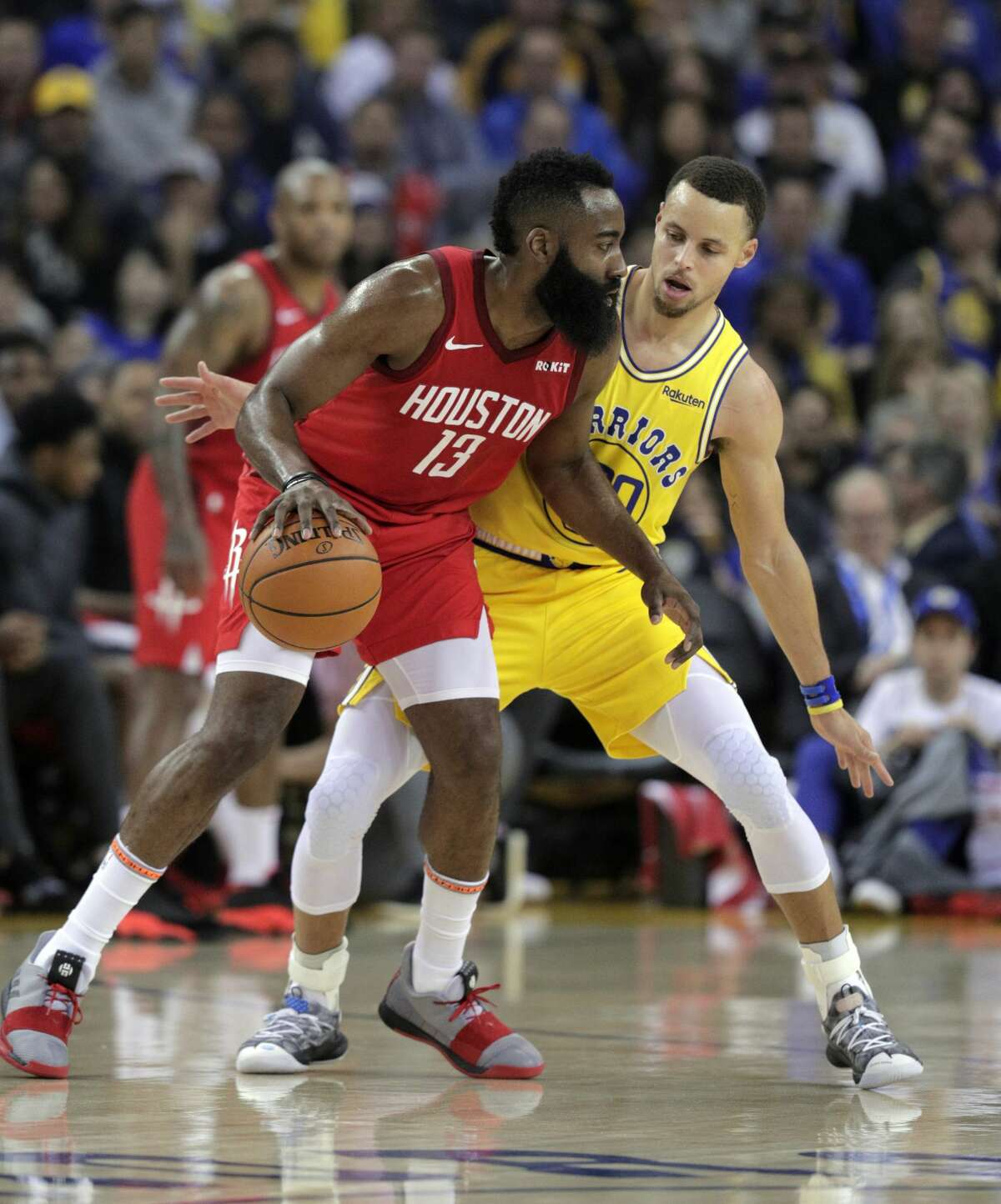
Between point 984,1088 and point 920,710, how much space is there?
489 centimetres

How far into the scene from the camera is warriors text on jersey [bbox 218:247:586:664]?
169 inches

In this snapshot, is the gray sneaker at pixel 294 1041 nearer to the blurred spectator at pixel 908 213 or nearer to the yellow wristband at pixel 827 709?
the yellow wristband at pixel 827 709

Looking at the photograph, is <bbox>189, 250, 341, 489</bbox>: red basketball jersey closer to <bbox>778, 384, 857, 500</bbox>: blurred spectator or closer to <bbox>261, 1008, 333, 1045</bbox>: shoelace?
<bbox>261, 1008, 333, 1045</bbox>: shoelace

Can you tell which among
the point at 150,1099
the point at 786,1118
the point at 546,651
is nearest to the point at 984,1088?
the point at 786,1118

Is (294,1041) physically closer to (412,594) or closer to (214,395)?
(412,594)

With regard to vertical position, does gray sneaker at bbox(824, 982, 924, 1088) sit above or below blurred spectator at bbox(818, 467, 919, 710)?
above

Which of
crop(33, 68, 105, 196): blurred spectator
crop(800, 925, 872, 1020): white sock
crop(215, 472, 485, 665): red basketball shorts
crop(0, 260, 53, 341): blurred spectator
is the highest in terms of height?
crop(215, 472, 485, 665): red basketball shorts

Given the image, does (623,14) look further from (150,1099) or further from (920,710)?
(150,1099)

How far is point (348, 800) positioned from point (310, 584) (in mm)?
706

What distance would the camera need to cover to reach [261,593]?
4027mm

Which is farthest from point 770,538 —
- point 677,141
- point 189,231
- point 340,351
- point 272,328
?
point 677,141

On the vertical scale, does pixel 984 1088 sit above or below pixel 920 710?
above

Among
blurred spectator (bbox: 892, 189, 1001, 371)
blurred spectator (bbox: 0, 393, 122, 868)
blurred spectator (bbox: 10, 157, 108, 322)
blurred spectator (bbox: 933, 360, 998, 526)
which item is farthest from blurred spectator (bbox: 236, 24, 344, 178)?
blurred spectator (bbox: 0, 393, 122, 868)

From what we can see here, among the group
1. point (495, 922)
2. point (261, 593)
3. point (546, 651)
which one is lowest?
point (495, 922)
